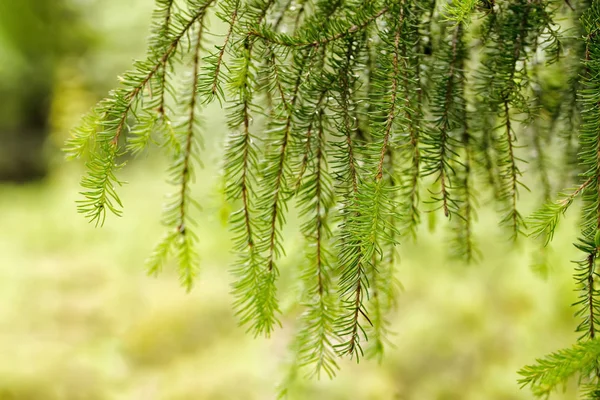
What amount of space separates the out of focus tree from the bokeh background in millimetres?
1033

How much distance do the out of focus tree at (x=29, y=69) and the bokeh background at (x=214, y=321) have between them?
1033 mm

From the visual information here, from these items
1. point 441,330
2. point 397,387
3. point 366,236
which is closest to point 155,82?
point 366,236

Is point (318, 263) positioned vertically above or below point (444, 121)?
below

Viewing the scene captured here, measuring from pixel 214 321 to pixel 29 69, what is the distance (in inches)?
129

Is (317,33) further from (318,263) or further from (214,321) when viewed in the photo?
(214,321)

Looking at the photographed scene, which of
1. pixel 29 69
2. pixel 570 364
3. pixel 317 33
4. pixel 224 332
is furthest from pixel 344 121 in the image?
pixel 29 69

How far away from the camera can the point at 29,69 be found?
167 inches

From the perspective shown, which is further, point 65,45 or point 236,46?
point 65,45

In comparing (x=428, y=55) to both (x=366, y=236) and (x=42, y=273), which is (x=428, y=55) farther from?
(x=42, y=273)

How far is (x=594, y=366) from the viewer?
1.51ft

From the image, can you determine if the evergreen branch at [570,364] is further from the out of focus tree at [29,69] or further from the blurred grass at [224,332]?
the out of focus tree at [29,69]

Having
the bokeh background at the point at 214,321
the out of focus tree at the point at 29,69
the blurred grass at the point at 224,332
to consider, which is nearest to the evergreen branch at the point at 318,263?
the bokeh background at the point at 214,321

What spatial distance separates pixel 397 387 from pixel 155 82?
1.46 m

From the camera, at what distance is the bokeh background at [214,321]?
169cm
